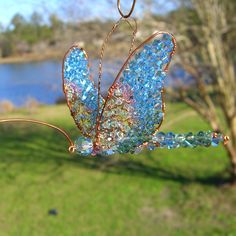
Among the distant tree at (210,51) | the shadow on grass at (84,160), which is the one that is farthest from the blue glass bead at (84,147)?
the shadow on grass at (84,160)

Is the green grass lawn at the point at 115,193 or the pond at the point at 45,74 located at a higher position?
the pond at the point at 45,74

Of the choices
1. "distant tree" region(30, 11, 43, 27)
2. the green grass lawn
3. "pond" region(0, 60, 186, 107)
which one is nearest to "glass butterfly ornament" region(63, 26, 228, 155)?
"pond" region(0, 60, 186, 107)

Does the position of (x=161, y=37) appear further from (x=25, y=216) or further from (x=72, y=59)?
(x=25, y=216)

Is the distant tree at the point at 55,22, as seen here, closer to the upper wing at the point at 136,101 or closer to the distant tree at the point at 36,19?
the distant tree at the point at 36,19

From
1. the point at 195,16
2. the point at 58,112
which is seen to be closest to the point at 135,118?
the point at 195,16

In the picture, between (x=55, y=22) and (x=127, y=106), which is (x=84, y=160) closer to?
(x=55, y=22)

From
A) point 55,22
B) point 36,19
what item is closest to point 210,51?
Answer: point 55,22
